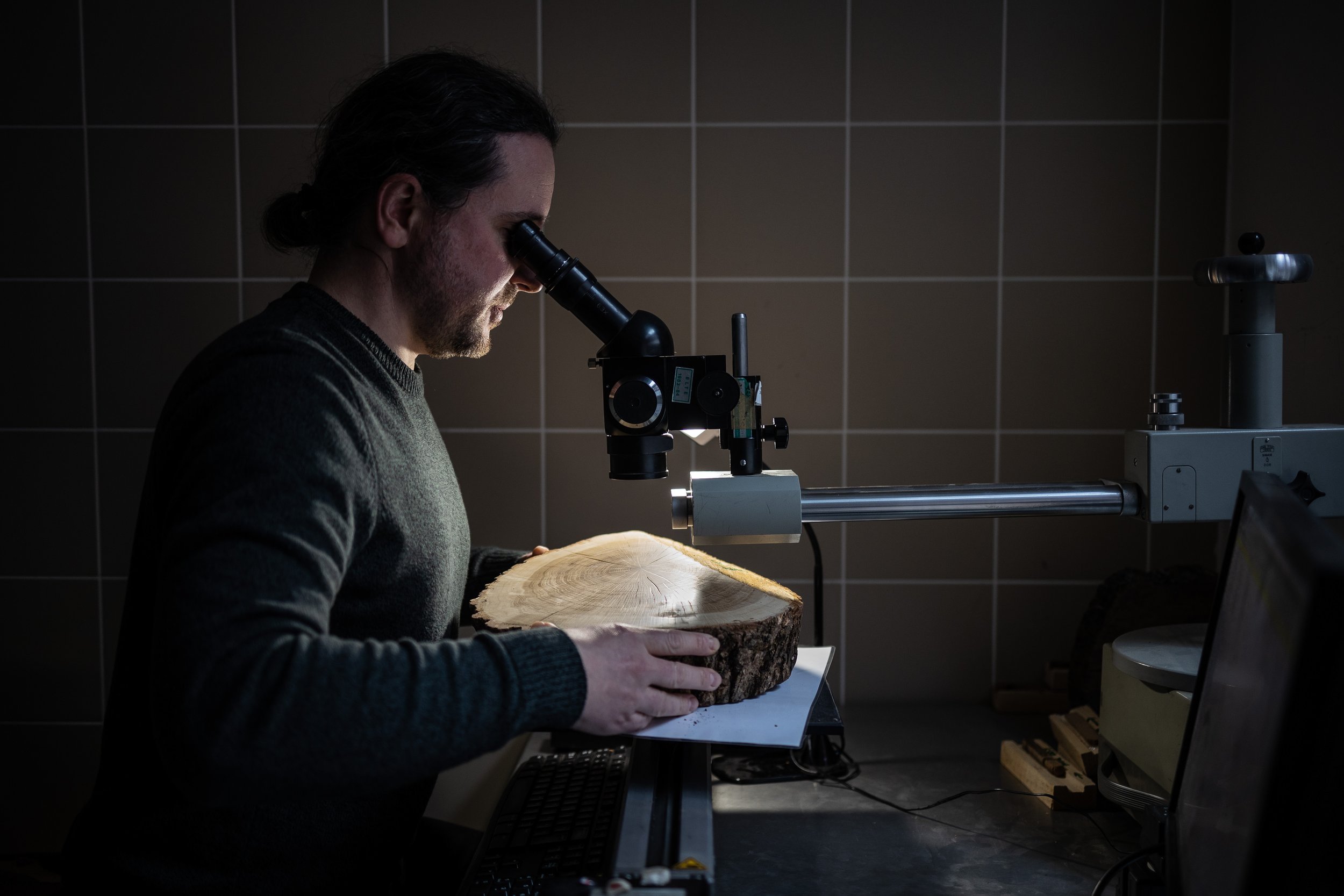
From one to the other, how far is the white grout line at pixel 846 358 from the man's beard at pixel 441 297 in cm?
93

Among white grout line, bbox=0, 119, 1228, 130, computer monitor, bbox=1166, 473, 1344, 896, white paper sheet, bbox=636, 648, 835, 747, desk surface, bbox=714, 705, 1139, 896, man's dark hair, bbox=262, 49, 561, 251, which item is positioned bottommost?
desk surface, bbox=714, 705, 1139, 896

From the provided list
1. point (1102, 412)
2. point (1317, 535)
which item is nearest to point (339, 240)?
point (1317, 535)

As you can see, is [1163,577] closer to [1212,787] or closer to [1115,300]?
[1115,300]

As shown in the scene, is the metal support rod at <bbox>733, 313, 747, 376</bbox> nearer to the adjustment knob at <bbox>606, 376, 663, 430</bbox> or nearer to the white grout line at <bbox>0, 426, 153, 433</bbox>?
the adjustment knob at <bbox>606, 376, 663, 430</bbox>

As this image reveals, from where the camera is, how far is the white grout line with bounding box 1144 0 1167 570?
1830 mm

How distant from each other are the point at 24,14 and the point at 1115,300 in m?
2.26

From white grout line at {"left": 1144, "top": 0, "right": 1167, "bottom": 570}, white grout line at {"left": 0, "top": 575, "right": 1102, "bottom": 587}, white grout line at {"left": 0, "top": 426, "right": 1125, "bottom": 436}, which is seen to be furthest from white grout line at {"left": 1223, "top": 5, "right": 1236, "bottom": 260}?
white grout line at {"left": 0, "top": 575, "right": 1102, "bottom": 587}

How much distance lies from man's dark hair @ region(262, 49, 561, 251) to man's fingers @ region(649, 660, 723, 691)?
57 centimetres

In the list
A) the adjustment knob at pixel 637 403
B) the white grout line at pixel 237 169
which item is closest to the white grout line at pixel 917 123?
the white grout line at pixel 237 169

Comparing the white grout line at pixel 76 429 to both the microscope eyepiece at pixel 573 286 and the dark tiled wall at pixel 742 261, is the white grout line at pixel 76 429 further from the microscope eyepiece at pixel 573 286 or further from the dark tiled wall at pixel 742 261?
the microscope eyepiece at pixel 573 286

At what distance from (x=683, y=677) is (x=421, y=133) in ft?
2.19

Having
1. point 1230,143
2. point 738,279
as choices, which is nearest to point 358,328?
point 738,279

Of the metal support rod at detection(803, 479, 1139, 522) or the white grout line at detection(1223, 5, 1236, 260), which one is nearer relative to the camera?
the metal support rod at detection(803, 479, 1139, 522)

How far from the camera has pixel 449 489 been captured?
1.21m
